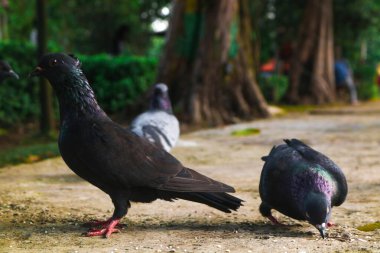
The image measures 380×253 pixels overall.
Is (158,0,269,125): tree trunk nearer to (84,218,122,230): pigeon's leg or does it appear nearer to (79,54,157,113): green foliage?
(79,54,157,113): green foliage

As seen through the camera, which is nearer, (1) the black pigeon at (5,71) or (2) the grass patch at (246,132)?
(1) the black pigeon at (5,71)

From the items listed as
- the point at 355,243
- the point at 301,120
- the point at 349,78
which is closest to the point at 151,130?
the point at 355,243

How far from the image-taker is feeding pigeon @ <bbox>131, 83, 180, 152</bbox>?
6.30m

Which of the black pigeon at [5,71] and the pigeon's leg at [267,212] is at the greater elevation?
the black pigeon at [5,71]

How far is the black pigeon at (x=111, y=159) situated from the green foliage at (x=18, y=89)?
7600 millimetres

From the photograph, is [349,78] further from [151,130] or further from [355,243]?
[355,243]

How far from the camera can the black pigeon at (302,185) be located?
12.7 ft

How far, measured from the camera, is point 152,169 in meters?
4.22

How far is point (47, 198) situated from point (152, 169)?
169cm

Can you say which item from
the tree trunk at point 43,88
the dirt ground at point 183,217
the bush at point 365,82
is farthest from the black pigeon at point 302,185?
the bush at point 365,82

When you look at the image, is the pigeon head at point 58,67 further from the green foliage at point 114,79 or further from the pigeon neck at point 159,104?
the green foliage at point 114,79

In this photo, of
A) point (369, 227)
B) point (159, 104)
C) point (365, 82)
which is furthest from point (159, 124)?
point (365, 82)

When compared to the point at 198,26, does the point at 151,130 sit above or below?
below

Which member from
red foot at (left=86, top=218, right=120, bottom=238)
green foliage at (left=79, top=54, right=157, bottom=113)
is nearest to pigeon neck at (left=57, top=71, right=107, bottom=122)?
red foot at (left=86, top=218, right=120, bottom=238)
